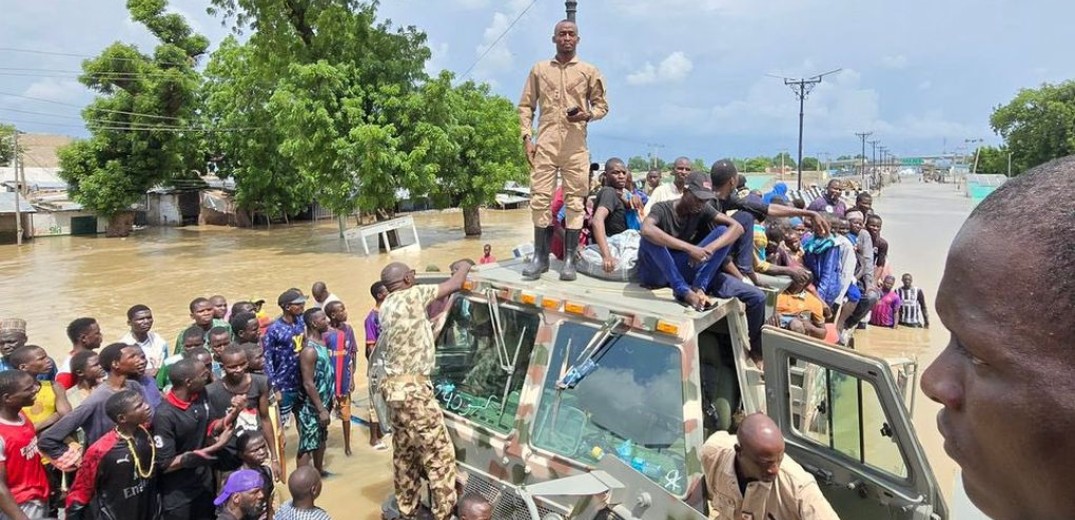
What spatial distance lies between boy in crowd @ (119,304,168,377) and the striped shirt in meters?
10.8

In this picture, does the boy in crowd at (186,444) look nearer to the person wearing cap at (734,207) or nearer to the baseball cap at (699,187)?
the baseball cap at (699,187)

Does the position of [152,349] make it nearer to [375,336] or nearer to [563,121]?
[375,336]

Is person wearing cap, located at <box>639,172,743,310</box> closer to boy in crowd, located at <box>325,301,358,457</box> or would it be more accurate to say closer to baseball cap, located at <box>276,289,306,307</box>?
boy in crowd, located at <box>325,301,358,457</box>

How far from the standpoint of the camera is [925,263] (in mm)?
17766

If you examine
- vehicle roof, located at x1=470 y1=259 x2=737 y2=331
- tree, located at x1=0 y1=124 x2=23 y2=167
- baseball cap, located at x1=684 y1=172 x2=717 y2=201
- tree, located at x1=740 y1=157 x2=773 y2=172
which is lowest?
vehicle roof, located at x1=470 y1=259 x2=737 y2=331

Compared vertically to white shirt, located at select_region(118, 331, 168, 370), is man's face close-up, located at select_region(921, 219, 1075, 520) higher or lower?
higher

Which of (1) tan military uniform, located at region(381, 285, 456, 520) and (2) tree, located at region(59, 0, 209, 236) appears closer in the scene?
(1) tan military uniform, located at region(381, 285, 456, 520)

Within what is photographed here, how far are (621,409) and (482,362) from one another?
1114 mm

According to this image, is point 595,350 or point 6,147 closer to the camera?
point 595,350

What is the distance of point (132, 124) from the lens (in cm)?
3012

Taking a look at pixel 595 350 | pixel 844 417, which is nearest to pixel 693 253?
pixel 595 350

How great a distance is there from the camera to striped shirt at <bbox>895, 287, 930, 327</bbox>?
11180 mm

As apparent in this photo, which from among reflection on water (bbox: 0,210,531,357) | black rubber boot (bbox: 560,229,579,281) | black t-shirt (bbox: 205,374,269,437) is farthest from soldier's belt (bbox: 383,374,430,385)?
reflection on water (bbox: 0,210,531,357)

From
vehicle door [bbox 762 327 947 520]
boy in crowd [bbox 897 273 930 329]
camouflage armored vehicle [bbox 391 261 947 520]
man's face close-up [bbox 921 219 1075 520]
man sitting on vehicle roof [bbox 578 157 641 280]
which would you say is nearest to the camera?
man's face close-up [bbox 921 219 1075 520]
